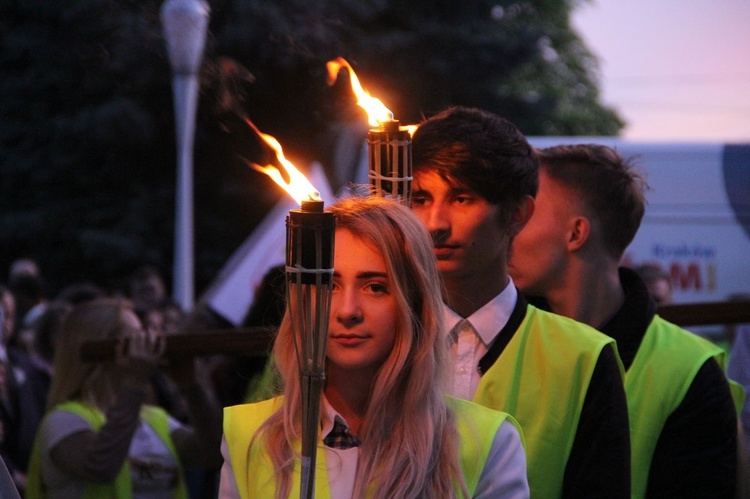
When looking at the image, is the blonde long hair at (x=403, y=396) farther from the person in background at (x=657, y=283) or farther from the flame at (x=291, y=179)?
the person in background at (x=657, y=283)

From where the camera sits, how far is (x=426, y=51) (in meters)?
20.0

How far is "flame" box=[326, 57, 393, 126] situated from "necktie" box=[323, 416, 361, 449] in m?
0.76

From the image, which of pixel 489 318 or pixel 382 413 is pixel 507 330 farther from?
pixel 382 413

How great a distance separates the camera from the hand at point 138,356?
5016 mm

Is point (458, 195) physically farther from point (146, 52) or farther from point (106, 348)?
point (146, 52)

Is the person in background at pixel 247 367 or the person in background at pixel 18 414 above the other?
the person in background at pixel 247 367

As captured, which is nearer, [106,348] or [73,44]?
[106,348]

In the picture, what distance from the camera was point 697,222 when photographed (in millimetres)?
9727

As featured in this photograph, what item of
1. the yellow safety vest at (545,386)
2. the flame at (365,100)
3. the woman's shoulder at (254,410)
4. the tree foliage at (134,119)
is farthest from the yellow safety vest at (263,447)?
the tree foliage at (134,119)

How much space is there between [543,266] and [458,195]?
0.63m

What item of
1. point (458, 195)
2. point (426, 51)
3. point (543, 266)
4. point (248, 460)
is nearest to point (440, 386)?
point (248, 460)

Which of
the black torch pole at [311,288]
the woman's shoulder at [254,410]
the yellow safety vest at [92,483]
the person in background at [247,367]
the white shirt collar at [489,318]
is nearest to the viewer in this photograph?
the black torch pole at [311,288]

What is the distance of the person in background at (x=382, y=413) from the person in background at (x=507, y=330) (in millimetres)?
315

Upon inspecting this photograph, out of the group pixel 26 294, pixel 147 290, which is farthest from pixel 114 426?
pixel 147 290
